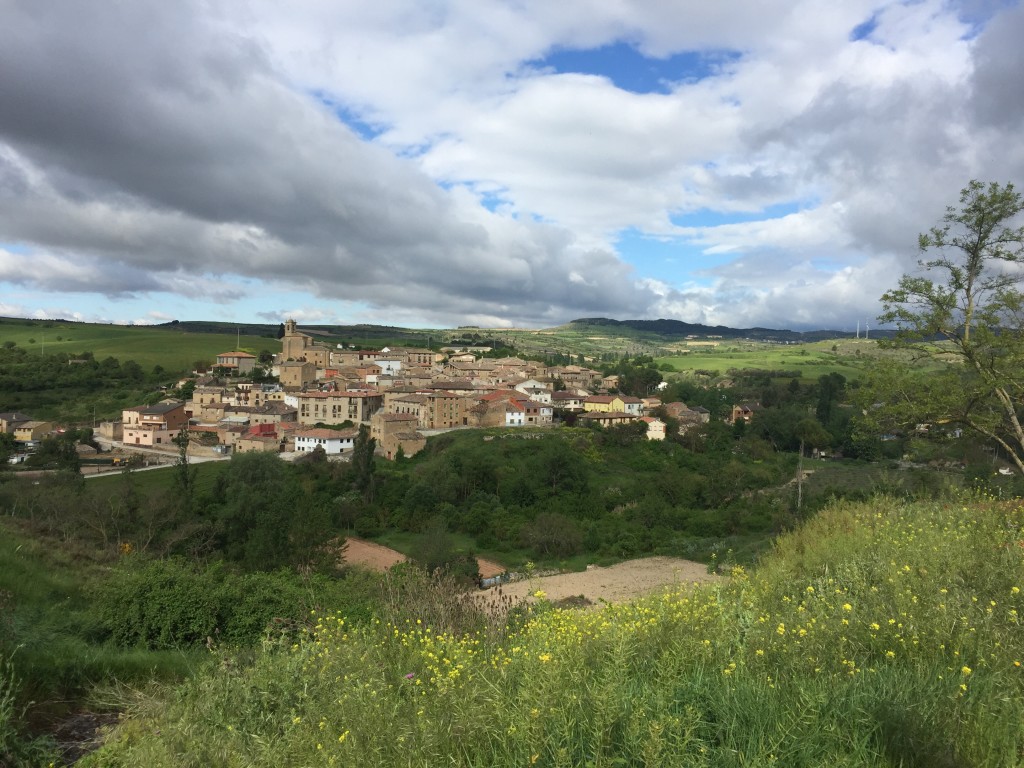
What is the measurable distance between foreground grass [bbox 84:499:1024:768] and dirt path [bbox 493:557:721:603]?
9644mm

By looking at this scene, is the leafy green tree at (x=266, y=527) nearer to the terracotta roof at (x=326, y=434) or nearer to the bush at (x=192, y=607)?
the bush at (x=192, y=607)

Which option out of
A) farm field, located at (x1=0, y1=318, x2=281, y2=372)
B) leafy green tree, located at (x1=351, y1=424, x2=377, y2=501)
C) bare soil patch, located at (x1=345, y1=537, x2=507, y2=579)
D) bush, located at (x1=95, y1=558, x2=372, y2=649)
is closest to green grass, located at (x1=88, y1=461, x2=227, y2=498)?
leafy green tree, located at (x1=351, y1=424, x2=377, y2=501)

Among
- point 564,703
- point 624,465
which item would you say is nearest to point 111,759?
point 564,703

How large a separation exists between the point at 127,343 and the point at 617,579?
346 ft

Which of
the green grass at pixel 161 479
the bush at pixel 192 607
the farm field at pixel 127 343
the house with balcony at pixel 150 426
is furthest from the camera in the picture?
the farm field at pixel 127 343

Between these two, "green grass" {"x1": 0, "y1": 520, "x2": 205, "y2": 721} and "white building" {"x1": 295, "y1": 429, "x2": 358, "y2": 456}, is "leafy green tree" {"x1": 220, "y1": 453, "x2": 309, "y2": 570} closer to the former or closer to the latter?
"green grass" {"x1": 0, "y1": 520, "x2": 205, "y2": 721}

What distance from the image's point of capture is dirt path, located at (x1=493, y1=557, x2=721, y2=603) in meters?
14.6

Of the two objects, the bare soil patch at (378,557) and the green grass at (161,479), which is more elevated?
the green grass at (161,479)

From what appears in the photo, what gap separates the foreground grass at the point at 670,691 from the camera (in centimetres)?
248

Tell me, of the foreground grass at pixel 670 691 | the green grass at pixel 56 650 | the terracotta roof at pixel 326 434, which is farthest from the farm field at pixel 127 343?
the foreground grass at pixel 670 691

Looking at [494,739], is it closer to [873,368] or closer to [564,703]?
[564,703]

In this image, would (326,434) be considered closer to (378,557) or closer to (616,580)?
(378,557)

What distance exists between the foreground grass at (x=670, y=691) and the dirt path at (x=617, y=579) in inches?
380

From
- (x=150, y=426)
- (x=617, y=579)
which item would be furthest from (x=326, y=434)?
(x=617, y=579)
